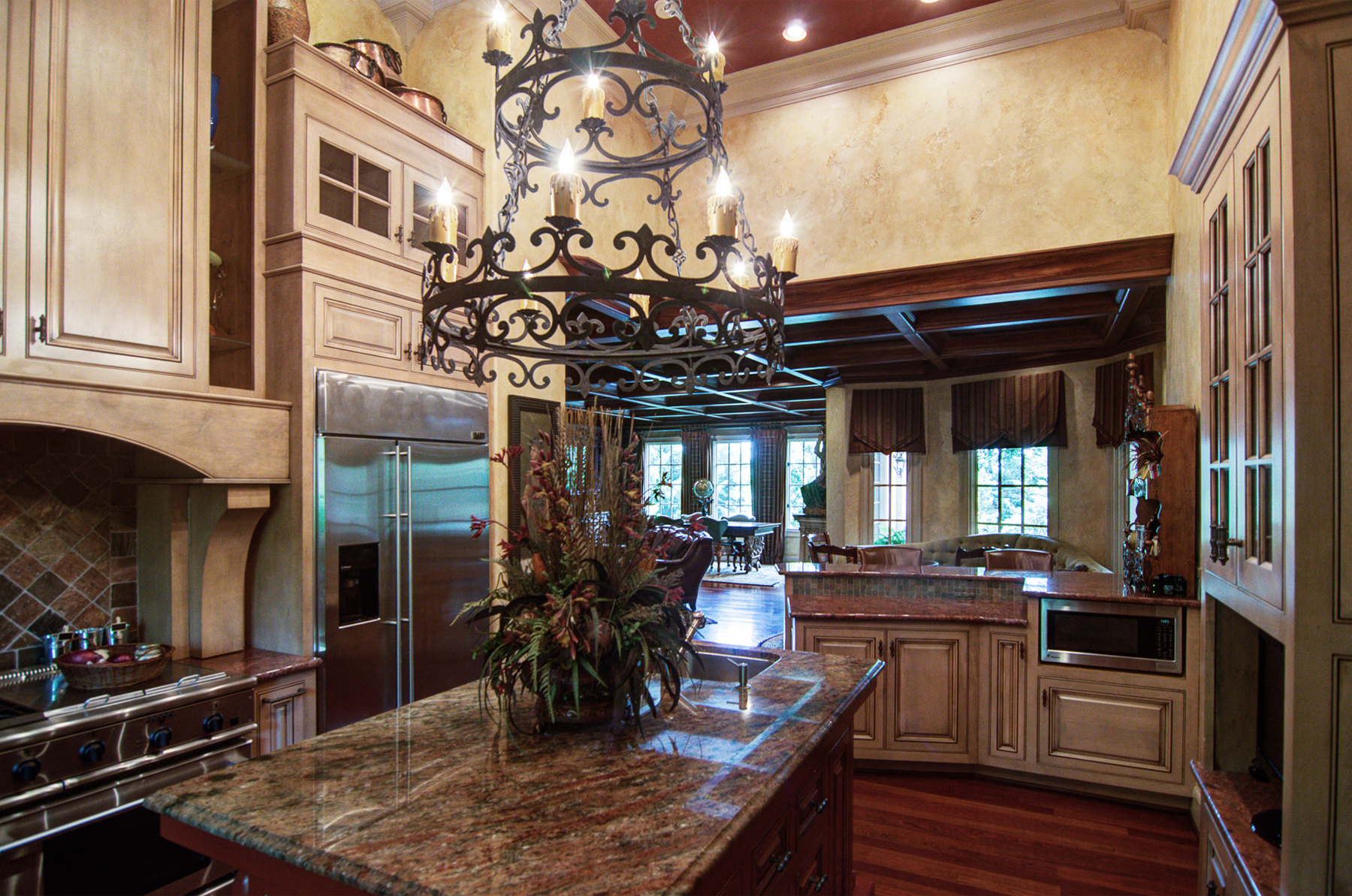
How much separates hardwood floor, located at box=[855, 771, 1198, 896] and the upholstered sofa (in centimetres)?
299

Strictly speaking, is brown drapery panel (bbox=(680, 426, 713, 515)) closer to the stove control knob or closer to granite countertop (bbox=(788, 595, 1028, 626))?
granite countertop (bbox=(788, 595, 1028, 626))

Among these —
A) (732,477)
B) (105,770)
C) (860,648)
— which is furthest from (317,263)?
(732,477)

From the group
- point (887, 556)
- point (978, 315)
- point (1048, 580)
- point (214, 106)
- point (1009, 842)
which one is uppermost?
point (214, 106)

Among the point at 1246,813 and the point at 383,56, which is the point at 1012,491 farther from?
the point at 383,56

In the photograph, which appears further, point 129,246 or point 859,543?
point 859,543

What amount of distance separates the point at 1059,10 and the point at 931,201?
1.11 m

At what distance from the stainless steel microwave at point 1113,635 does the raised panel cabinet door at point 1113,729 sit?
4.8 inches

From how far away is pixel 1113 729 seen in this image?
3.42 m

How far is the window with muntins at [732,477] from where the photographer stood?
1439cm

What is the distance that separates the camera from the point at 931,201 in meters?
4.12

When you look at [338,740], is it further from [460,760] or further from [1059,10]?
[1059,10]

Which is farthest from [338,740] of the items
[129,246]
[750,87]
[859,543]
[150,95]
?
[859,543]

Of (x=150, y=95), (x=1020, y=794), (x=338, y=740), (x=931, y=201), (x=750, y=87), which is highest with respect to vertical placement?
(x=750, y=87)

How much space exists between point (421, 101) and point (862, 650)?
355 centimetres
